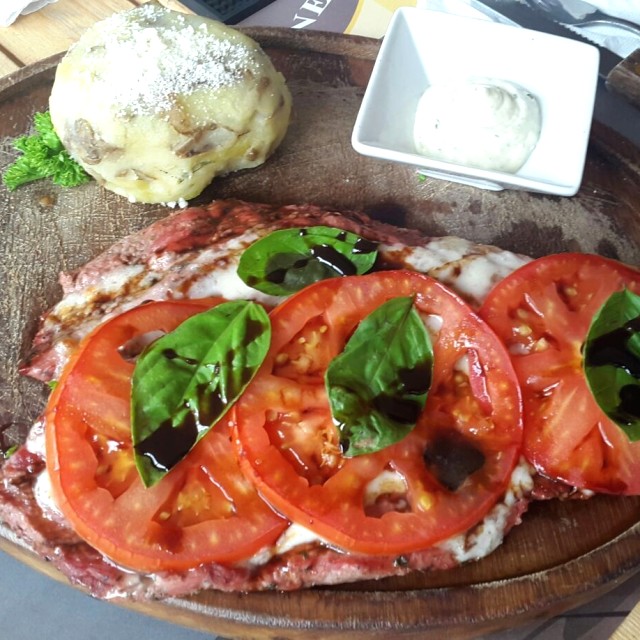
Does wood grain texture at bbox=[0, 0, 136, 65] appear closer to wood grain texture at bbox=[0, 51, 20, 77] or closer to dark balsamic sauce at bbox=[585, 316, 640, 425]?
wood grain texture at bbox=[0, 51, 20, 77]

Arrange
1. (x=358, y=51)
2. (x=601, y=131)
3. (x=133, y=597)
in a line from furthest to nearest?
(x=358, y=51) → (x=601, y=131) → (x=133, y=597)

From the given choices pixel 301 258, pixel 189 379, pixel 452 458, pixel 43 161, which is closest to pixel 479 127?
pixel 301 258

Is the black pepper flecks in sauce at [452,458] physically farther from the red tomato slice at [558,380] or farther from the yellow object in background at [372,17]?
the yellow object in background at [372,17]

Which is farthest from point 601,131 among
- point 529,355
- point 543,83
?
point 529,355

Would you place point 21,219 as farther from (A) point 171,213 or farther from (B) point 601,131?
(B) point 601,131

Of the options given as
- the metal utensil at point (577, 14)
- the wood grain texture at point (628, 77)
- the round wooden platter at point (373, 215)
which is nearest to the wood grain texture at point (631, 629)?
the round wooden platter at point (373, 215)
